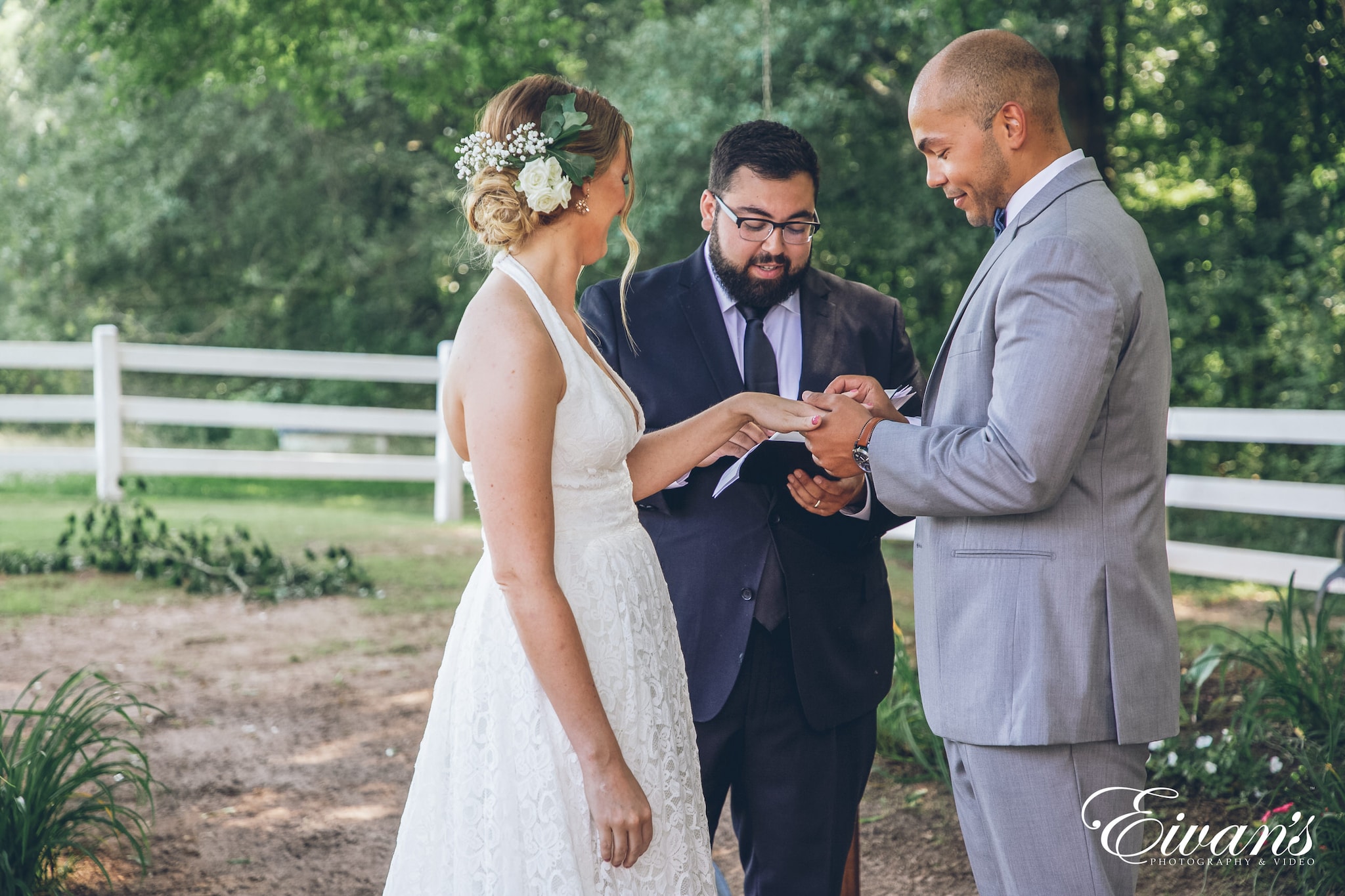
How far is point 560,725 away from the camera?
6.61 ft

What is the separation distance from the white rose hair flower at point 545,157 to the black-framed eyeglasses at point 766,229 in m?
0.78

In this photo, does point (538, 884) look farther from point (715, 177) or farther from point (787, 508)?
point (715, 177)

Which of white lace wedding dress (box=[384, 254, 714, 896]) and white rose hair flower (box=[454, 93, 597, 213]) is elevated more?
white rose hair flower (box=[454, 93, 597, 213])

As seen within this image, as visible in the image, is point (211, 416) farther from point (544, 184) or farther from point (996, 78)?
point (996, 78)

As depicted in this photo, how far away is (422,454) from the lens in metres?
17.5

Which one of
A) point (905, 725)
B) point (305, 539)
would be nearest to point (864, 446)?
point (905, 725)

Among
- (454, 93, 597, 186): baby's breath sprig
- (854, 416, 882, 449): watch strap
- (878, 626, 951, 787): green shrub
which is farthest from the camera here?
(878, 626, 951, 787): green shrub

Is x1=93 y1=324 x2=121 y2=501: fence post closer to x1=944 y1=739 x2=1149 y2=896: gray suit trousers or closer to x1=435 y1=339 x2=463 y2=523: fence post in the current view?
x1=435 y1=339 x2=463 y2=523: fence post

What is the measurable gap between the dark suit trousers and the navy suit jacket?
0.06 m

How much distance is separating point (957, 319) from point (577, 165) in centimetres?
82

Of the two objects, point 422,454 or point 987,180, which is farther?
point 422,454

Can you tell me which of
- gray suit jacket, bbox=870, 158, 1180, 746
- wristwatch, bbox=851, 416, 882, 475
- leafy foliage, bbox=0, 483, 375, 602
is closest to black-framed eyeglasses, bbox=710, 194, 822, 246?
wristwatch, bbox=851, 416, 882, 475

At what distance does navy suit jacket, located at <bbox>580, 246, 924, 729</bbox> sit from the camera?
273 cm

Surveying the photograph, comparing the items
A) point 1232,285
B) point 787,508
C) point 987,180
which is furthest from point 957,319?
point 1232,285
